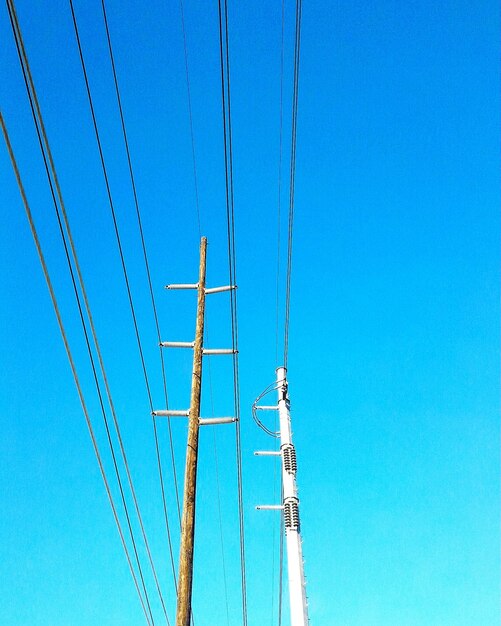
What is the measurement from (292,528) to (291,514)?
0.35 metres

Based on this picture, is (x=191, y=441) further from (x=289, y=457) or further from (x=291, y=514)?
(x=289, y=457)

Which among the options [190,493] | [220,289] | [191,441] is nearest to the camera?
[190,493]

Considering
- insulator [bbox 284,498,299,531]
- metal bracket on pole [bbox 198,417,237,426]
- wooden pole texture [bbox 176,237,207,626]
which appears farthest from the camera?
insulator [bbox 284,498,299,531]

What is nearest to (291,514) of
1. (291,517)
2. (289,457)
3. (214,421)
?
(291,517)

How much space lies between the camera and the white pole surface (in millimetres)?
11481

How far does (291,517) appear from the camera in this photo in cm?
1302

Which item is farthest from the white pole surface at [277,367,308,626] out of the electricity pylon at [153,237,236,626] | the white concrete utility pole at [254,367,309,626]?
the electricity pylon at [153,237,236,626]

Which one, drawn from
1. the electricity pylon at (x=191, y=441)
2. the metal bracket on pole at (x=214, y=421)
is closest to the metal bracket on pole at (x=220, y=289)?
the electricity pylon at (x=191, y=441)

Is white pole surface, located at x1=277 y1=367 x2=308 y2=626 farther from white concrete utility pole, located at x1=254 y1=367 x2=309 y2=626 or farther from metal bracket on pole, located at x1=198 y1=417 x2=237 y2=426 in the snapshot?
metal bracket on pole, located at x1=198 y1=417 x2=237 y2=426

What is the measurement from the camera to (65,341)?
8977mm

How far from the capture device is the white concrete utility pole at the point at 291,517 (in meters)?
11.5

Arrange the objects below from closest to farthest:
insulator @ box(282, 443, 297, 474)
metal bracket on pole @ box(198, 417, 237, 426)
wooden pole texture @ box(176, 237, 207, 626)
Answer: wooden pole texture @ box(176, 237, 207, 626)
metal bracket on pole @ box(198, 417, 237, 426)
insulator @ box(282, 443, 297, 474)

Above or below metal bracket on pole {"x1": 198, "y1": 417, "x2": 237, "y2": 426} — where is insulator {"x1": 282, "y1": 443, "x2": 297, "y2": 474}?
above

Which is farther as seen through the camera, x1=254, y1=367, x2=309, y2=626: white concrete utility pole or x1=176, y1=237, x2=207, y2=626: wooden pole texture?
x1=254, y1=367, x2=309, y2=626: white concrete utility pole
